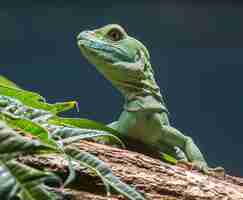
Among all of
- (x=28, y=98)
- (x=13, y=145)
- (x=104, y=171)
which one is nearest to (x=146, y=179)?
(x=28, y=98)

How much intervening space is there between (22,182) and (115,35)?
4.93 feet

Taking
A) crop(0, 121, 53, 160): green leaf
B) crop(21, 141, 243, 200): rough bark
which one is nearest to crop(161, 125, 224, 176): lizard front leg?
crop(21, 141, 243, 200): rough bark

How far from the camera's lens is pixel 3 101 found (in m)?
1.14

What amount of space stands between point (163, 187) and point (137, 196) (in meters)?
0.44

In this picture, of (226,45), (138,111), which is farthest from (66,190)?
(226,45)

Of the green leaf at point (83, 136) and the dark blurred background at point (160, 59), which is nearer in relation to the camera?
the green leaf at point (83, 136)

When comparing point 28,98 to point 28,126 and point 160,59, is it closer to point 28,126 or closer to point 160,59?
point 28,126

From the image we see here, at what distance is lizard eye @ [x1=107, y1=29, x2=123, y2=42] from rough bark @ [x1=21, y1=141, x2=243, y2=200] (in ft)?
2.62

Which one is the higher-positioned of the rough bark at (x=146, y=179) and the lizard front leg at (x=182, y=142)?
the rough bark at (x=146, y=179)

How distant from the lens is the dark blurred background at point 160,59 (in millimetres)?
3584

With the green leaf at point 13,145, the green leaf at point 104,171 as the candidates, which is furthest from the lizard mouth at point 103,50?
the green leaf at point 13,145

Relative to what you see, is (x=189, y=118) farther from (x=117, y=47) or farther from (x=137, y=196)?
(x=137, y=196)

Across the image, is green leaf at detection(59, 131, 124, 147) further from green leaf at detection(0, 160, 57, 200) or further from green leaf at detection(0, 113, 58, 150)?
green leaf at detection(0, 160, 57, 200)

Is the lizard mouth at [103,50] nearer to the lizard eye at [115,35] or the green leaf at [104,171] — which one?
the lizard eye at [115,35]
